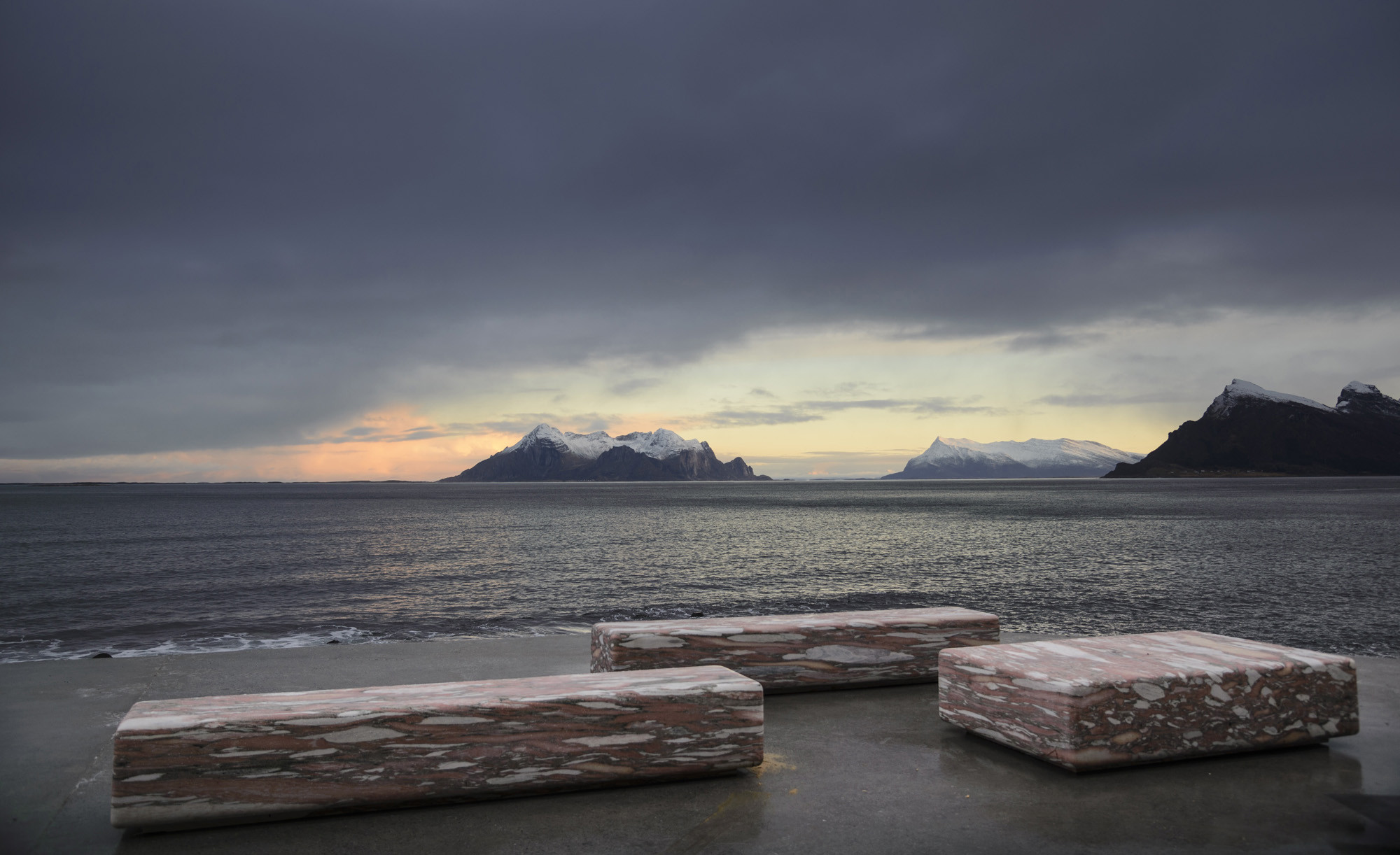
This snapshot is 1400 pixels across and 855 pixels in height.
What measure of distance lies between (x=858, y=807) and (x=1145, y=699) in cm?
209

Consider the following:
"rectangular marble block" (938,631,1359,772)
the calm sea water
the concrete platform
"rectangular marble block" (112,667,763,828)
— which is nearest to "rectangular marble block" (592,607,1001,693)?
the concrete platform

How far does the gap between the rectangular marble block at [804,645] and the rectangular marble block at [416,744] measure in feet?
5.72

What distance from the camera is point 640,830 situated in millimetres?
4160

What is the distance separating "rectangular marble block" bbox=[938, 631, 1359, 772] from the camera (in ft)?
16.4

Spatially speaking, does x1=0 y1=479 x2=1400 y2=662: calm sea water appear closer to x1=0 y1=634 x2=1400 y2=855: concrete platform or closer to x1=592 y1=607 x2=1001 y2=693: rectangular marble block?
x1=592 y1=607 x2=1001 y2=693: rectangular marble block

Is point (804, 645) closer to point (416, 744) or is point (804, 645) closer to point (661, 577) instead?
point (416, 744)

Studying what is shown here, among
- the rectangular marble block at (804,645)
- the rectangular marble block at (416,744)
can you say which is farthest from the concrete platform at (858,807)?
the rectangular marble block at (804,645)

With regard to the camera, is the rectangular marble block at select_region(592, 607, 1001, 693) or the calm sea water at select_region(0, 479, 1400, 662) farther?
the calm sea water at select_region(0, 479, 1400, 662)

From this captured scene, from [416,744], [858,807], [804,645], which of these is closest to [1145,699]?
[858,807]

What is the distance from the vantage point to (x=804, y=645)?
23.5 ft

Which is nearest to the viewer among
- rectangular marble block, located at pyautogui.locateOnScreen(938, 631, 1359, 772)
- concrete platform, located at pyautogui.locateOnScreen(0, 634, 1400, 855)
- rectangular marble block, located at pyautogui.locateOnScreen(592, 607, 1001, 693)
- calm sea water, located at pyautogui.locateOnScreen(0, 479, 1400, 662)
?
concrete platform, located at pyautogui.locateOnScreen(0, 634, 1400, 855)

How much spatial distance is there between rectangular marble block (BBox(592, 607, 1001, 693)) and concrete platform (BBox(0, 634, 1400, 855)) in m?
0.61

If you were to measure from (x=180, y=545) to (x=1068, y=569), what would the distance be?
45270 millimetres

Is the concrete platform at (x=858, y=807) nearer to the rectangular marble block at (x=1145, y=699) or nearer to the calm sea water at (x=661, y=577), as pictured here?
the rectangular marble block at (x=1145, y=699)
